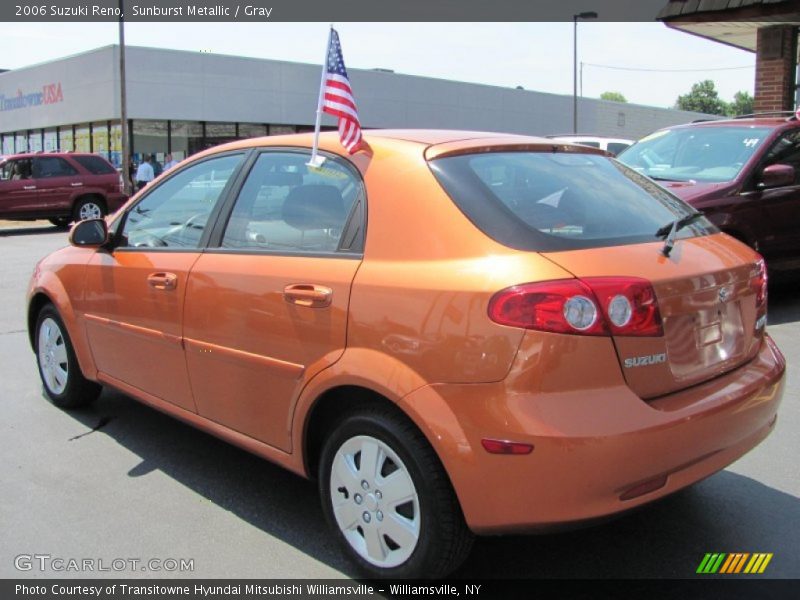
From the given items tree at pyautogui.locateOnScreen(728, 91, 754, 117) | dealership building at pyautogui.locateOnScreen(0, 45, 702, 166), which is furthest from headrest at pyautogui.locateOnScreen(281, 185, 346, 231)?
tree at pyautogui.locateOnScreen(728, 91, 754, 117)

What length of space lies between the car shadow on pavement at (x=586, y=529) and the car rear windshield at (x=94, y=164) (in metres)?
16.6

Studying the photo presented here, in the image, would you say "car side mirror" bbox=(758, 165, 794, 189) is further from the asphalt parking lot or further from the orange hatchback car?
the orange hatchback car

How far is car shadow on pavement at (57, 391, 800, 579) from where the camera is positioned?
10.1 ft

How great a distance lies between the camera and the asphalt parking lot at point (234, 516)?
3.11 metres

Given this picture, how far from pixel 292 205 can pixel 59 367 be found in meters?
2.51

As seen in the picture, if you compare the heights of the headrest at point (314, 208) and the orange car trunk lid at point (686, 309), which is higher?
the headrest at point (314, 208)

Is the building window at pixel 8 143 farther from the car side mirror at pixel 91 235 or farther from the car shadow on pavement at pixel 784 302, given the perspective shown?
the car side mirror at pixel 91 235

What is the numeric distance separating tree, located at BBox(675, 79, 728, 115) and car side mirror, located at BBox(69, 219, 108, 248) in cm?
13542

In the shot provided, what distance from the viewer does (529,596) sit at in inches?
114

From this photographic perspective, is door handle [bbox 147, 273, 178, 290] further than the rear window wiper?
Yes

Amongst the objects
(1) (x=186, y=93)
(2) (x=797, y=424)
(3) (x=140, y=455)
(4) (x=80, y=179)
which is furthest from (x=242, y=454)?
(1) (x=186, y=93)

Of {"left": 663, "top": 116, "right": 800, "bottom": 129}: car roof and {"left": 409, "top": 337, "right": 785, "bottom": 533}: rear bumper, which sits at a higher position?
{"left": 663, "top": 116, "right": 800, "bottom": 129}: car roof

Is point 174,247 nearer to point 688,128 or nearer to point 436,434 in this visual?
point 436,434

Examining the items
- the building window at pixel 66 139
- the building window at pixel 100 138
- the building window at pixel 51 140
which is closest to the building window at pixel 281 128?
the building window at pixel 100 138
